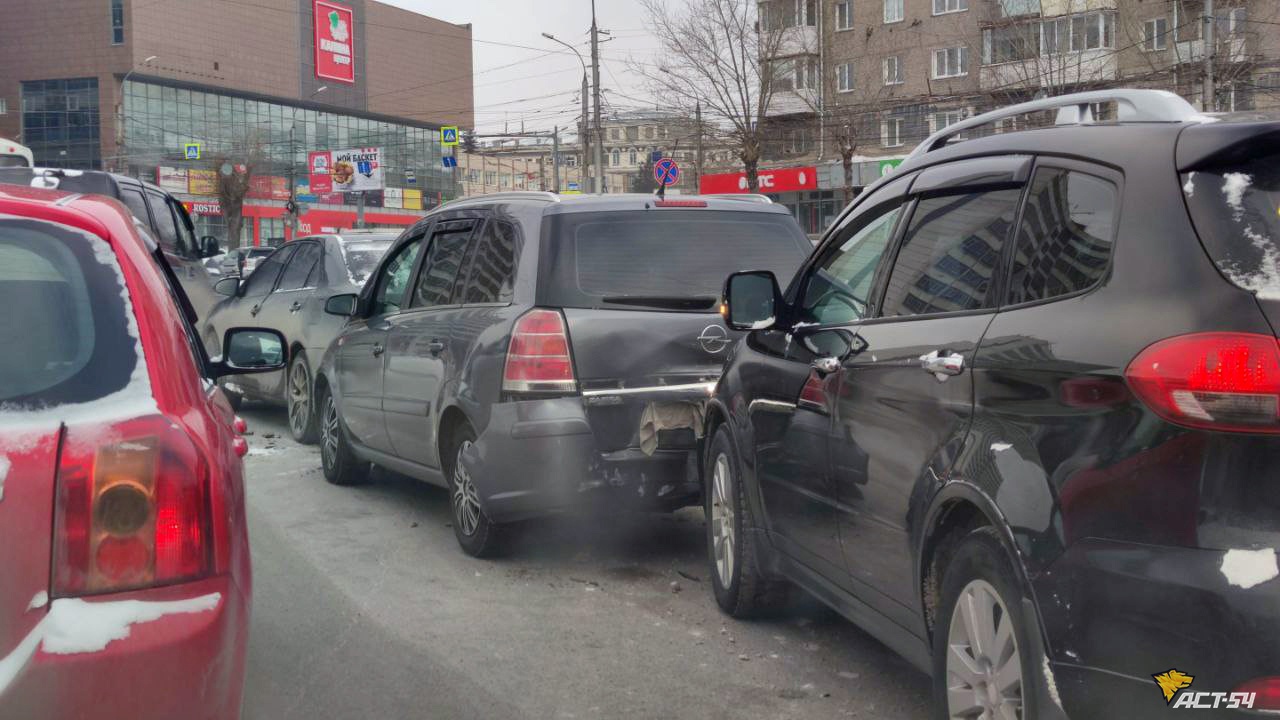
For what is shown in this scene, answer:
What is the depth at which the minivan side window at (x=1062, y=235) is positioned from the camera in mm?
3025

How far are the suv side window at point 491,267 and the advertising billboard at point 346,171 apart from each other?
65346 mm

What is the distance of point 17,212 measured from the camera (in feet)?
9.34

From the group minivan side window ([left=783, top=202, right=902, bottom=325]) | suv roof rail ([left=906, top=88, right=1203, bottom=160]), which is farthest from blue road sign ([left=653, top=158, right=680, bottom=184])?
suv roof rail ([left=906, top=88, right=1203, bottom=160])

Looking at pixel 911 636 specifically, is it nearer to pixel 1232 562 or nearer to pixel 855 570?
pixel 855 570

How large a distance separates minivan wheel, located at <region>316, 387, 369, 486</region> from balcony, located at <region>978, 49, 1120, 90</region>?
32.7 meters

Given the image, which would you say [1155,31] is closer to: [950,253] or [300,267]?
[300,267]

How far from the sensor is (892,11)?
58000 mm

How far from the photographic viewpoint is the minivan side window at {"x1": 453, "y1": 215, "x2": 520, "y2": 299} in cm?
661

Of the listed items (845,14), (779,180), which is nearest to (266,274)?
(779,180)

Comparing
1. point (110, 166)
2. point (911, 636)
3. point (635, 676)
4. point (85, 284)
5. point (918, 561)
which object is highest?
point (110, 166)

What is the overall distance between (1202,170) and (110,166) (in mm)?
86490

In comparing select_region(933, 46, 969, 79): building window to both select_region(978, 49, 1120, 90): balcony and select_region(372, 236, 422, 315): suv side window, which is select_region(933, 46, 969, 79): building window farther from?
select_region(372, 236, 422, 315): suv side window

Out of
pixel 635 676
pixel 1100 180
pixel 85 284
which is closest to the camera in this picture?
pixel 85 284

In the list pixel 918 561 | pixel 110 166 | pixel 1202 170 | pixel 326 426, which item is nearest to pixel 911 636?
pixel 918 561
